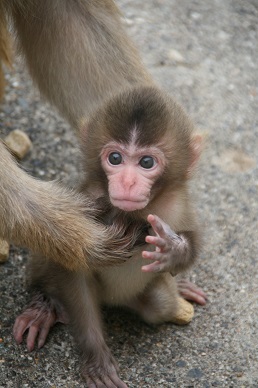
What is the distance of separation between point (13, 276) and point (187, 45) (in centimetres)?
280

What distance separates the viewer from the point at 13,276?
15.9 ft

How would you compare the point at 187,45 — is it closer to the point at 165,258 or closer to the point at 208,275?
the point at 208,275

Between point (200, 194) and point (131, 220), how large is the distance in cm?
155

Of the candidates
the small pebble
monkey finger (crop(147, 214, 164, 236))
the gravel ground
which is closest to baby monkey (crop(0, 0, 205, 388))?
monkey finger (crop(147, 214, 164, 236))

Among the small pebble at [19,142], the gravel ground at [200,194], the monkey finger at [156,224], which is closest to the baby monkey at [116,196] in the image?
the monkey finger at [156,224]

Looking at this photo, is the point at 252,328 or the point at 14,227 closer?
the point at 14,227

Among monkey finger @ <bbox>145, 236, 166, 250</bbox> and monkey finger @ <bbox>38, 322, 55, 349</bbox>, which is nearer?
monkey finger @ <bbox>145, 236, 166, 250</bbox>

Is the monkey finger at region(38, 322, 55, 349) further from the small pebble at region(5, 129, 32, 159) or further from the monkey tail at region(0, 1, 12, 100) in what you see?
the monkey tail at region(0, 1, 12, 100)

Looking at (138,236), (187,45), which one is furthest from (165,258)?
(187,45)

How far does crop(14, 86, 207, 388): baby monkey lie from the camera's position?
12.8ft

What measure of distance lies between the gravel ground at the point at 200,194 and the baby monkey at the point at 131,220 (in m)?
0.13

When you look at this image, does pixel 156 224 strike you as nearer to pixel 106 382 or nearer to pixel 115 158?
pixel 115 158

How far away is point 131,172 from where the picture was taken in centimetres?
386

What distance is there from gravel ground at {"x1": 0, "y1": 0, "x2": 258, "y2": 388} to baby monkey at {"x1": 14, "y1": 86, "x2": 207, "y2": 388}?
0.43 feet
